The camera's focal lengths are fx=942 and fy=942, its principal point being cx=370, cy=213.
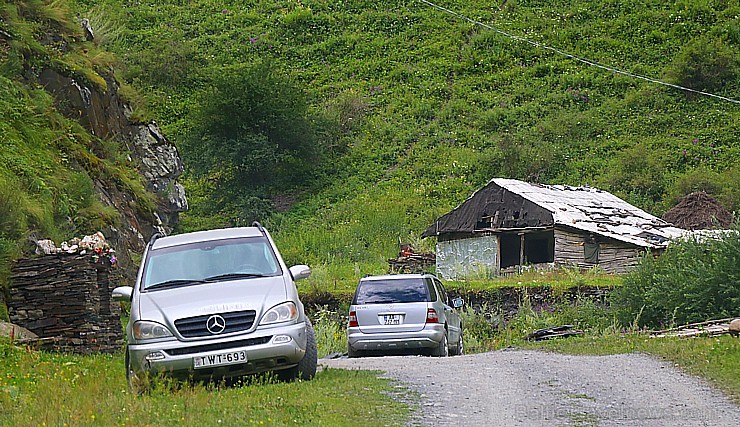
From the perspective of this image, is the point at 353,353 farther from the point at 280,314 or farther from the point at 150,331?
the point at 150,331

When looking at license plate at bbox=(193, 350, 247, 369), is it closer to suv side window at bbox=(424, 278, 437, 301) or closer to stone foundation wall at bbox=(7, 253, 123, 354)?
stone foundation wall at bbox=(7, 253, 123, 354)

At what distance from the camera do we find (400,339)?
19188 mm

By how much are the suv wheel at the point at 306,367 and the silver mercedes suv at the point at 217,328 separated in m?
0.01

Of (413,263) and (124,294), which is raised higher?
(124,294)

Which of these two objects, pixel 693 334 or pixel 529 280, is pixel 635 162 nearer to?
pixel 529 280

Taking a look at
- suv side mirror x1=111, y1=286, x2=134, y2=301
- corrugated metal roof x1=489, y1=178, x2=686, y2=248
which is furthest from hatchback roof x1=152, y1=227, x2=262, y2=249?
corrugated metal roof x1=489, y1=178, x2=686, y2=248

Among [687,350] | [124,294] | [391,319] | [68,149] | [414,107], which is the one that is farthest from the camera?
[414,107]

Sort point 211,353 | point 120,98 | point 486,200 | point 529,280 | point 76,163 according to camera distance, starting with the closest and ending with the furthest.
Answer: point 211,353 → point 76,163 → point 120,98 → point 529,280 → point 486,200

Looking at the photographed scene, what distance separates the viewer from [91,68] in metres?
27.7

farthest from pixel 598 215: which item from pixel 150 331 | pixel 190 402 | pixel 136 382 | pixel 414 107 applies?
pixel 190 402

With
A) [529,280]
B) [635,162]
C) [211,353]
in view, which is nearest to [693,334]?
[211,353]

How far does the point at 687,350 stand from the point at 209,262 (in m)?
8.07

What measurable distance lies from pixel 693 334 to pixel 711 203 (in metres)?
25.9

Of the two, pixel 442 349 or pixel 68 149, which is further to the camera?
pixel 68 149
